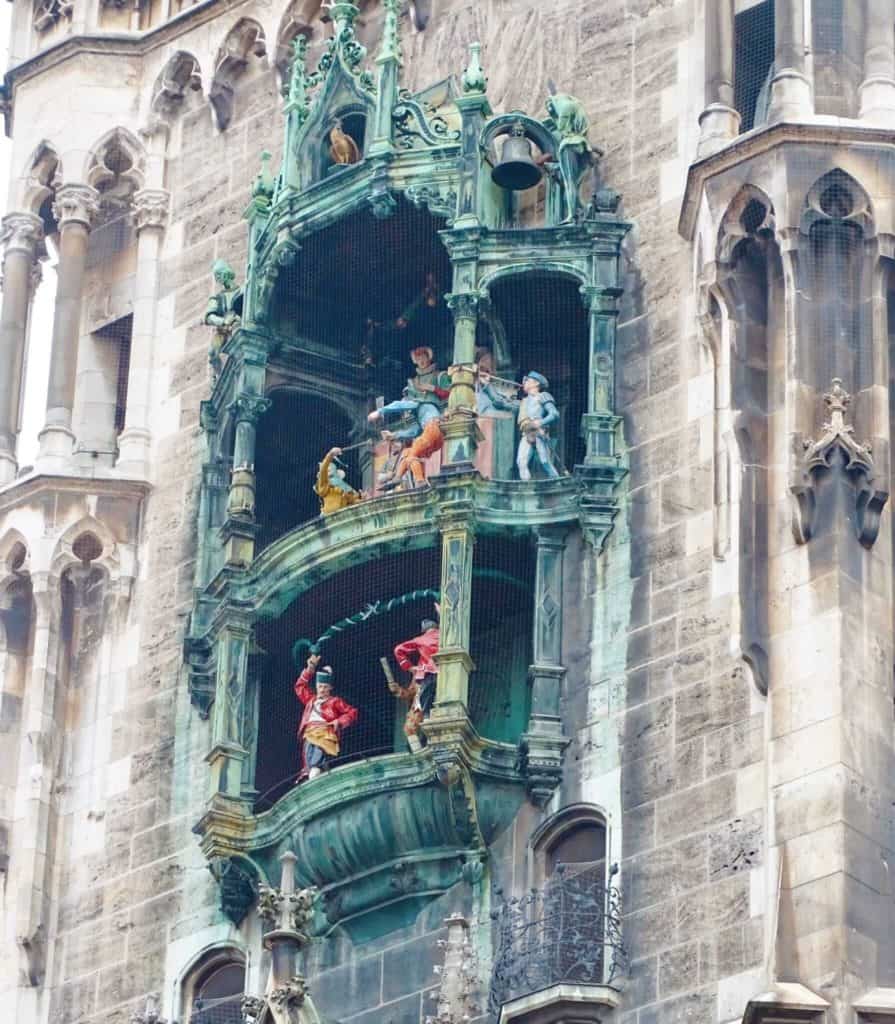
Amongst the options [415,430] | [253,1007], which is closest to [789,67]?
[415,430]

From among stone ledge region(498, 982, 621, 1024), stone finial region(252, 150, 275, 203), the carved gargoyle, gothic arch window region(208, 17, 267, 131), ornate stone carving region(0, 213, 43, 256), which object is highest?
gothic arch window region(208, 17, 267, 131)

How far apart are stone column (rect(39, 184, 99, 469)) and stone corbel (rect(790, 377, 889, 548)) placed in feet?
23.5

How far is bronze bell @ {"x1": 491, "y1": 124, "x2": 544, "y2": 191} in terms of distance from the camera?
1254 inches

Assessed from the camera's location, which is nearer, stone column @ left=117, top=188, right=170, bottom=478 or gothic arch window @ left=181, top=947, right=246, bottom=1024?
gothic arch window @ left=181, top=947, right=246, bottom=1024

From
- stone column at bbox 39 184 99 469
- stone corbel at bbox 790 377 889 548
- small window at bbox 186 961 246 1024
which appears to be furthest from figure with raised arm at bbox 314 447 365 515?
stone corbel at bbox 790 377 889 548

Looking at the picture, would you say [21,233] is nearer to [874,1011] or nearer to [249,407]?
[249,407]

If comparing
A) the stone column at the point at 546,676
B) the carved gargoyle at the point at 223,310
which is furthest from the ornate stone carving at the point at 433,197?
the stone column at the point at 546,676

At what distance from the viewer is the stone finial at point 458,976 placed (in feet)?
93.6

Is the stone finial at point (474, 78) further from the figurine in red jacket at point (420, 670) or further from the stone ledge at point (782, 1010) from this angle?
the stone ledge at point (782, 1010)

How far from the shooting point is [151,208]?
114 feet

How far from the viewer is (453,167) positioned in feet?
105

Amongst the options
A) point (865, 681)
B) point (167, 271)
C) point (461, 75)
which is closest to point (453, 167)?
point (461, 75)

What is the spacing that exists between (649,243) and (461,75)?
8.82 feet

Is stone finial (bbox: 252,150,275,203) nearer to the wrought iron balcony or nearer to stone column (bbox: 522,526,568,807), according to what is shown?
stone column (bbox: 522,526,568,807)
